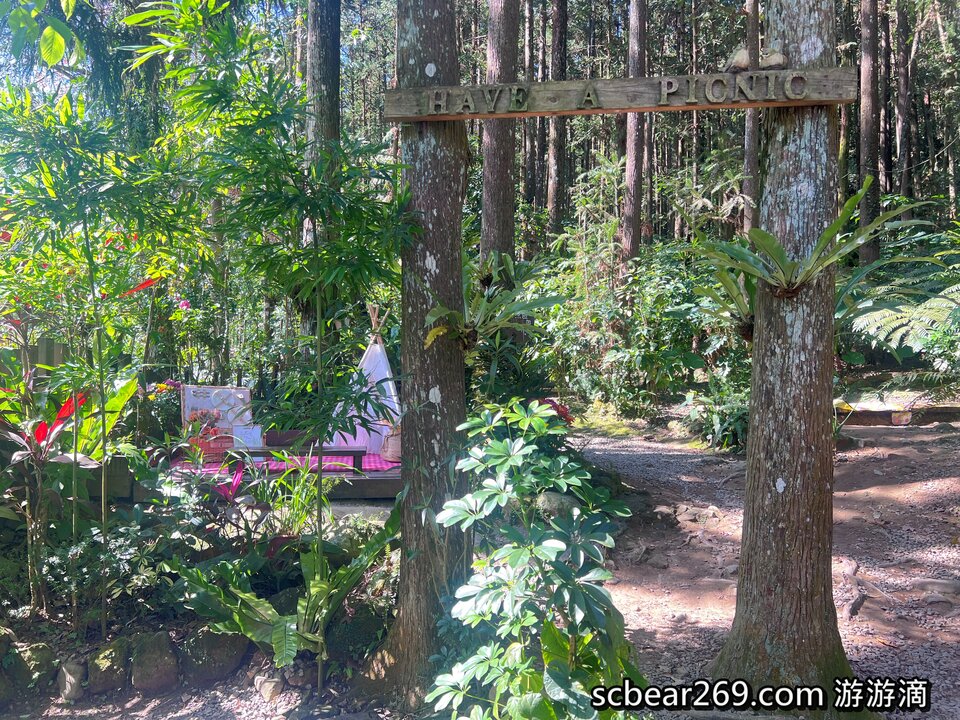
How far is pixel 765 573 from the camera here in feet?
12.5

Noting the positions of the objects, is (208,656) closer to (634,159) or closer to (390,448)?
(390,448)

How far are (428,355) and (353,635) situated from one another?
1766 mm

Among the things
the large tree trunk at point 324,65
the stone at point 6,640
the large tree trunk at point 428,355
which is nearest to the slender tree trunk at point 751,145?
the large tree trunk at point 324,65

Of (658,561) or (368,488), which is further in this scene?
(368,488)

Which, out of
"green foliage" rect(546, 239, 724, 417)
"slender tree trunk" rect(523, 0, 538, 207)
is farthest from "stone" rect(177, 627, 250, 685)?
"slender tree trunk" rect(523, 0, 538, 207)

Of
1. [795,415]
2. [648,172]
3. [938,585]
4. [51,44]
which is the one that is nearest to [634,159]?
[648,172]

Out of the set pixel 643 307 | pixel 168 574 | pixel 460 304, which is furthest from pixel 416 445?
pixel 643 307

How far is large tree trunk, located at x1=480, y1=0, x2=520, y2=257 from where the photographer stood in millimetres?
8695

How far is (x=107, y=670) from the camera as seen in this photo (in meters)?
4.56

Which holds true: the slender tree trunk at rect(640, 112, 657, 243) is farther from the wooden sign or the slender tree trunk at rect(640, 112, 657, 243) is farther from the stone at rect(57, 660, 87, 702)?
the stone at rect(57, 660, 87, 702)

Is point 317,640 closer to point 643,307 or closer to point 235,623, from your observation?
point 235,623

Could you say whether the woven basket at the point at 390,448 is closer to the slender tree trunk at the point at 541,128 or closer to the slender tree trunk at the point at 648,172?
the slender tree trunk at the point at 648,172

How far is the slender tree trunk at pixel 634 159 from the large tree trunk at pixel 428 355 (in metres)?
9.80

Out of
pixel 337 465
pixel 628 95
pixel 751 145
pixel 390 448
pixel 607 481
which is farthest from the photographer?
pixel 751 145
